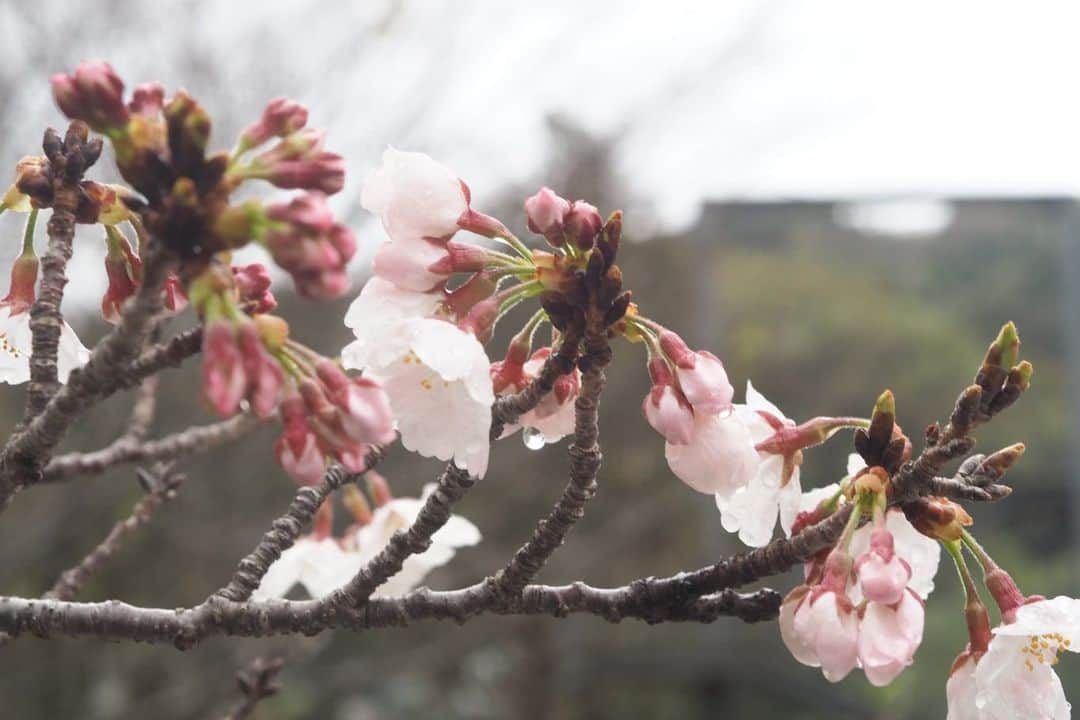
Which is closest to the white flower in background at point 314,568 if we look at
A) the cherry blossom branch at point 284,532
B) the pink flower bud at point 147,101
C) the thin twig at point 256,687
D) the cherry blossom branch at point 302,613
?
the thin twig at point 256,687

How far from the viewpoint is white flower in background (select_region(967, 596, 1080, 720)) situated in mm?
723

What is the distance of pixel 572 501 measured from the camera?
2.51 ft

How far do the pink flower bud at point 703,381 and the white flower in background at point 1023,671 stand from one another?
0.90 ft

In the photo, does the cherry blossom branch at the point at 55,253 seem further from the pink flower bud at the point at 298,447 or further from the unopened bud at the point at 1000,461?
the unopened bud at the point at 1000,461

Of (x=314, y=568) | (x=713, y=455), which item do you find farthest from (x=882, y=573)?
(x=314, y=568)

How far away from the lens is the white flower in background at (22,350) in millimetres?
817

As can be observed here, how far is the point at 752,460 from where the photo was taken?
2.45 ft

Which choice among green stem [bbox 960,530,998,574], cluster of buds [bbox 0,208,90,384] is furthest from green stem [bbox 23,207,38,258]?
green stem [bbox 960,530,998,574]

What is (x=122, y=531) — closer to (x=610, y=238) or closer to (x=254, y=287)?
(x=254, y=287)

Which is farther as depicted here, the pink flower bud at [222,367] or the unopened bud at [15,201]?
the unopened bud at [15,201]

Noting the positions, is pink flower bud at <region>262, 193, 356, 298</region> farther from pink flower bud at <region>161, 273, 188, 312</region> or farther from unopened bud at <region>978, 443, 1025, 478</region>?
unopened bud at <region>978, 443, 1025, 478</region>

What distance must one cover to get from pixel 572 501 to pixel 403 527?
1.54 ft

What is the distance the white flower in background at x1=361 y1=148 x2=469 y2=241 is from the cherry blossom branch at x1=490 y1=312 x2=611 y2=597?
15cm

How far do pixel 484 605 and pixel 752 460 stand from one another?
238 millimetres
